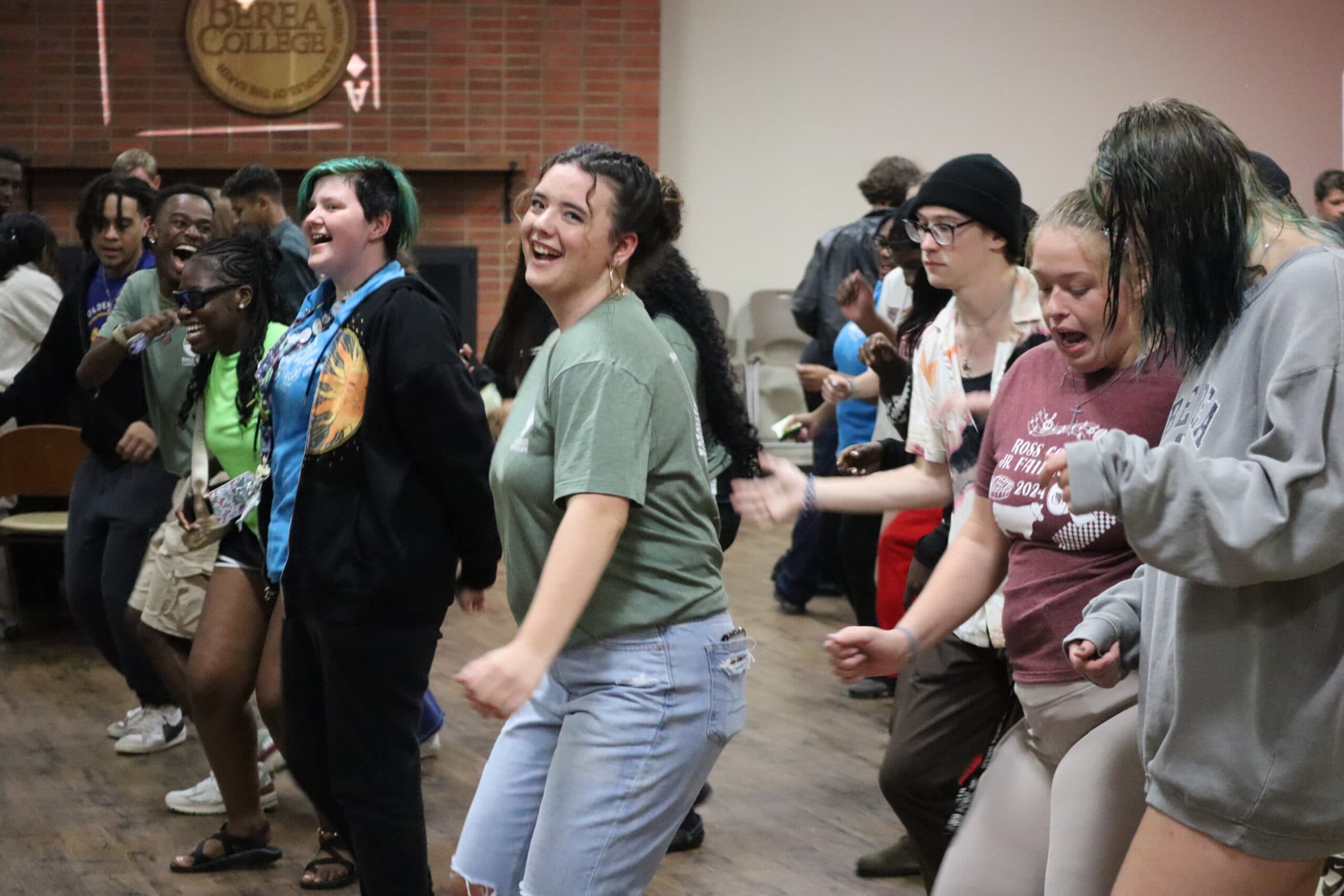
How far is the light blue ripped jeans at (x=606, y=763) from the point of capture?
192 centimetres

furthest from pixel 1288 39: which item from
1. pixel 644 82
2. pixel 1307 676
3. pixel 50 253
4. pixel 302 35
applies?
pixel 1307 676

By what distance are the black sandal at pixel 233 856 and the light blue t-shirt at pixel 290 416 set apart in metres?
1.04

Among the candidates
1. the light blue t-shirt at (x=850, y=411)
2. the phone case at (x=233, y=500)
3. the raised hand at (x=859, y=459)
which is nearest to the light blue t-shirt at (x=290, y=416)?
the phone case at (x=233, y=500)

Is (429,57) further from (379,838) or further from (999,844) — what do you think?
(999,844)

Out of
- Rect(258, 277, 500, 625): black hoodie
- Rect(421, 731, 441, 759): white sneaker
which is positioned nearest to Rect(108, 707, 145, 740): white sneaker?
Rect(421, 731, 441, 759): white sneaker

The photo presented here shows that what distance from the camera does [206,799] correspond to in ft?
13.1

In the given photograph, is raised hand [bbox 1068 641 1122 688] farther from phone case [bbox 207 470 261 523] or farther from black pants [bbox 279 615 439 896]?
phone case [bbox 207 470 261 523]

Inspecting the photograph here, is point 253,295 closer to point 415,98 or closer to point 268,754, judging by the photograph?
point 268,754

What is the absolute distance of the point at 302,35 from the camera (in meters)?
9.33

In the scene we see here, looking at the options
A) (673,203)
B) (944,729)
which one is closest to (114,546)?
(673,203)

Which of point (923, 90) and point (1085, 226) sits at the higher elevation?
point (1085, 226)

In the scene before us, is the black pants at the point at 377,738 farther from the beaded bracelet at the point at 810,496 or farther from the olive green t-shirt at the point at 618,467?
the beaded bracelet at the point at 810,496

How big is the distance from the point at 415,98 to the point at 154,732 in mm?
5758

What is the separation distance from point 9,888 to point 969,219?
8.59ft
